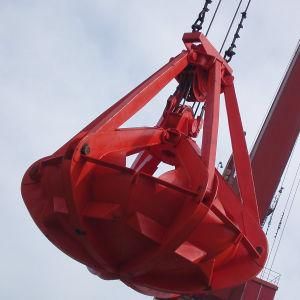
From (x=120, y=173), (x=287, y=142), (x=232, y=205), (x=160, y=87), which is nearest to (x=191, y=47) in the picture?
(x=160, y=87)

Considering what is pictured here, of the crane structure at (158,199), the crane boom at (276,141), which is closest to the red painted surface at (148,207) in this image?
the crane structure at (158,199)

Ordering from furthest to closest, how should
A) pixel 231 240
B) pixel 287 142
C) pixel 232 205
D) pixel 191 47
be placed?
pixel 287 142
pixel 191 47
pixel 232 205
pixel 231 240

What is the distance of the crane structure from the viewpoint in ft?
19.1

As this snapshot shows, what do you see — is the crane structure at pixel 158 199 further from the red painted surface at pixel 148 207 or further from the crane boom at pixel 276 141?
the crane boom at pixel 276 141

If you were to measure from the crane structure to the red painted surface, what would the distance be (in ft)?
0.03

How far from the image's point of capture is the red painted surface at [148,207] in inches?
229

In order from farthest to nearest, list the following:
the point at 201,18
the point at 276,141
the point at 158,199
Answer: the point at 276,141 < the point at 201,18 < the point at 158,199

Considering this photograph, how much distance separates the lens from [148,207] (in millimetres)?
5867

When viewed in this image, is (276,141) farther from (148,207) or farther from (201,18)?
(148,207)

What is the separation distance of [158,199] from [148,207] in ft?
0.37

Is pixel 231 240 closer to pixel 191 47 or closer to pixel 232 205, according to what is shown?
pixel 232 205

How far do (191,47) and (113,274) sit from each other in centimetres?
286


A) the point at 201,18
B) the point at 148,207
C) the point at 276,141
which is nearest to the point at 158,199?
the point at 148,207

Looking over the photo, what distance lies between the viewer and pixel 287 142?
11.5 m
